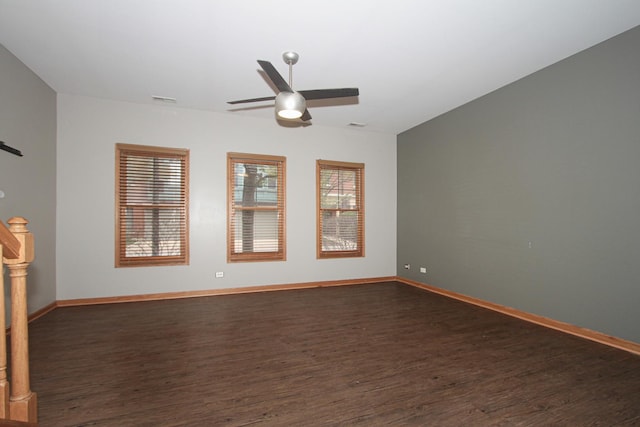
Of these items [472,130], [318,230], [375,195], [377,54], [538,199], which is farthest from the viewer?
[375,195]

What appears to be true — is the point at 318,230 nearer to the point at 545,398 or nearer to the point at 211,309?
the point at 211,309

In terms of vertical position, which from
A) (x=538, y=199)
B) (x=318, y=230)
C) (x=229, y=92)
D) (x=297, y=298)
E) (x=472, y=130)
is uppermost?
(x=229, y=92)

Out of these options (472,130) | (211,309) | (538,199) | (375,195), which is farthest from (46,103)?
(538,199)

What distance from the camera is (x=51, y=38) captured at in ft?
10.0

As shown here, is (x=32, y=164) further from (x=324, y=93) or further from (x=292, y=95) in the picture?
(x=324, y=93)

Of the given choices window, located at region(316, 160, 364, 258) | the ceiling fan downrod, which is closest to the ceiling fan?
the ceiling fan downrod

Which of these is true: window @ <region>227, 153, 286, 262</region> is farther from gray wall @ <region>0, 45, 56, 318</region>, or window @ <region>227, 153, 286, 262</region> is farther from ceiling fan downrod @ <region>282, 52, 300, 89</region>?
gray wall @ <region>0, 45, 56, 318</region>

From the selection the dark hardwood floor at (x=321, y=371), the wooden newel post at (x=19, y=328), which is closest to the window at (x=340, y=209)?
the dark hardwood floor at (x=321, y=371)

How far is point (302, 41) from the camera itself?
3.08 m

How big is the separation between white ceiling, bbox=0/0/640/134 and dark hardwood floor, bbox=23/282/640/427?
10.1 feet

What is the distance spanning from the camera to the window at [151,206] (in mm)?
4605

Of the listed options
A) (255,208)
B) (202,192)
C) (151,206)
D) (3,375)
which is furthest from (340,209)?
(3,375)

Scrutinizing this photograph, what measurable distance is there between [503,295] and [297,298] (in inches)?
117

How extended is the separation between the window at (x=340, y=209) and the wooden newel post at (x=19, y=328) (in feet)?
14.2
